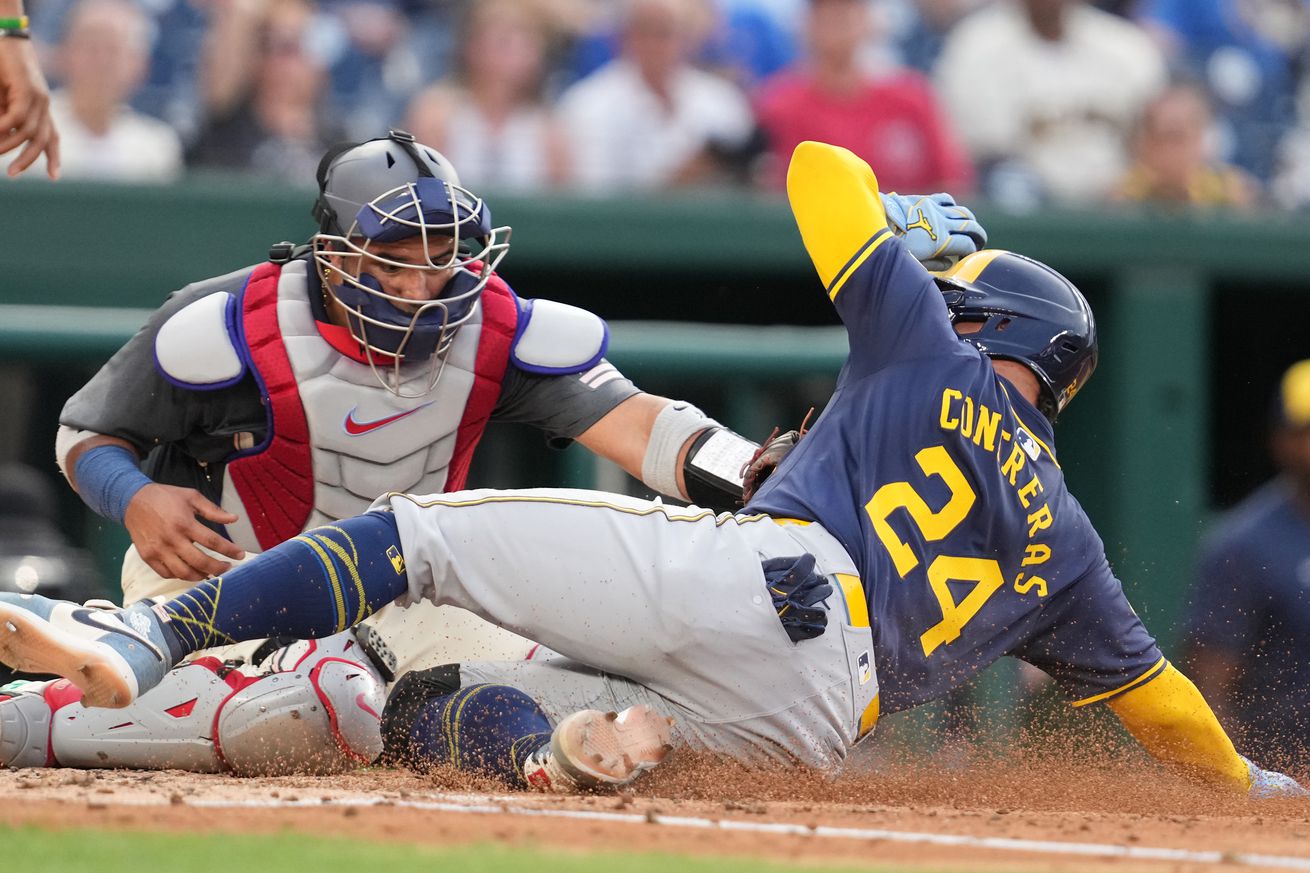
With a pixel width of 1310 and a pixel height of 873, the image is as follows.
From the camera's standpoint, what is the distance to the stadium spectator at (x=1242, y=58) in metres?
9.32

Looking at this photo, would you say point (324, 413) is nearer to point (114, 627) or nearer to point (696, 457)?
point (696, 457)

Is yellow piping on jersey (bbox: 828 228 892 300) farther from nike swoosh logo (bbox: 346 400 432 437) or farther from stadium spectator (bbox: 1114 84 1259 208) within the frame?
stadium spectator (bbox: 1114 84 1259 208)

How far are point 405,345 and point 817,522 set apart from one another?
3.56ft

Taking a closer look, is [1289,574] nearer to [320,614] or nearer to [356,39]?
[320,614]

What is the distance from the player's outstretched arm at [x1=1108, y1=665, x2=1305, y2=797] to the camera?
418 cm

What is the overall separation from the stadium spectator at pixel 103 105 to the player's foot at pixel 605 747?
465 centimetres

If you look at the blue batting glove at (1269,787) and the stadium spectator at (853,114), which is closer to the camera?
the blue batting glove at (1269,787)

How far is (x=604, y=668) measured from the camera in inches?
149

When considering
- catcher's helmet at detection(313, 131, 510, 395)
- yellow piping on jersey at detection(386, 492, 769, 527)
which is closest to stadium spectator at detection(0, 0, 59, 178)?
catcher's helmet at detection(313, 131, 510, 395)

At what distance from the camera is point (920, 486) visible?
3.84 metres

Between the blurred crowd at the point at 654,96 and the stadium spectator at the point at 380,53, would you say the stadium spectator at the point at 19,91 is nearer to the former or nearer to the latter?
the blurred crowd at the point at 654,96

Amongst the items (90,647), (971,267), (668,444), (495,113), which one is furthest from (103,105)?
(90,647)


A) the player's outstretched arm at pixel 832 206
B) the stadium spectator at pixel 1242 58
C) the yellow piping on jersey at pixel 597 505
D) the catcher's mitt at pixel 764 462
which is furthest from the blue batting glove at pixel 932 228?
the stadium spectator at pixel 1242 58

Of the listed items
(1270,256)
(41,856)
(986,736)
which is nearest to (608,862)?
(41,856)
